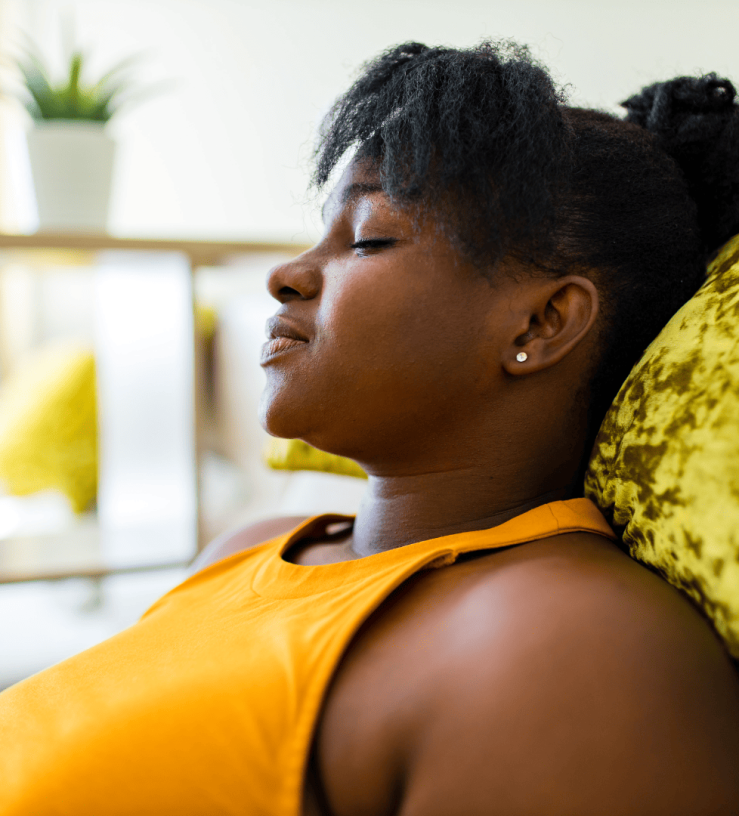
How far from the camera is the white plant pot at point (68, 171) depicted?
166cm

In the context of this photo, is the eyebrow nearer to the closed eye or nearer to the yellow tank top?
the closed eye

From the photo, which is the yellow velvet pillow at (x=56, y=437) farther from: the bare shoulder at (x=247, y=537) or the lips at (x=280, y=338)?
the lips at (x=280, y=338)

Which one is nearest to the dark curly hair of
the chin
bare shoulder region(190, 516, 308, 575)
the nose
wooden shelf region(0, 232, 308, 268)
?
the nose

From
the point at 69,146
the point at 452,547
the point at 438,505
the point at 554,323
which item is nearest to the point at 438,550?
the point at 452,547

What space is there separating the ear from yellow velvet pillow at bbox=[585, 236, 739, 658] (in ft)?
0.23

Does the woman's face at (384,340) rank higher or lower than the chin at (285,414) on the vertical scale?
higher

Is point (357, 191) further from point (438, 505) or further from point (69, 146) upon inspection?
point (69, 146)

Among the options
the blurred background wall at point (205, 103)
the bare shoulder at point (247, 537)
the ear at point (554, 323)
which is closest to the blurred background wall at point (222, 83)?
the blurred background wall at point (205, 103)

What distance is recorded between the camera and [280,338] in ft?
2.53

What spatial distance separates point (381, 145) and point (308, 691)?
20.5 inches

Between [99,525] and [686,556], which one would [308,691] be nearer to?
[686,556]

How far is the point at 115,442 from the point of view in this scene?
1717 millimetres

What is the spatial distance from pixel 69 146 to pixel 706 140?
1.40m

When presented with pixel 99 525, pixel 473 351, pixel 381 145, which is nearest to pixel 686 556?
pixel 473 351
